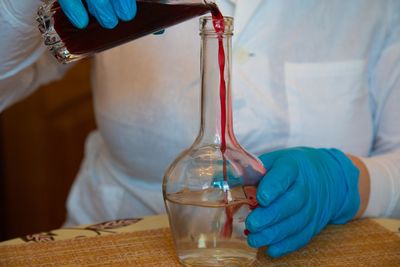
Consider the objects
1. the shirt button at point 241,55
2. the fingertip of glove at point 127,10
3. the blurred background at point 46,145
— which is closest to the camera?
the fingertip of glove at point 127,10

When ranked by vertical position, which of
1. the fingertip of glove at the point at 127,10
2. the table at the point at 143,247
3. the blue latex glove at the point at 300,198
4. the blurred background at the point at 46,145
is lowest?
the blurred background at the point at 46,145

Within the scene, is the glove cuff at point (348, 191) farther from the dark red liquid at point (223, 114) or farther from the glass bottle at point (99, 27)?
the glass bottle at point (99, 27)

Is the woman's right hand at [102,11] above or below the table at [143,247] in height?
above

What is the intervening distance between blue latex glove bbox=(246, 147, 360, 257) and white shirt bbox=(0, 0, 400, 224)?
0.49ft

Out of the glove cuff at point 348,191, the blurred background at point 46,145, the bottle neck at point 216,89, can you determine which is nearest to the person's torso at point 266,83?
the glove cuff at point 348,191

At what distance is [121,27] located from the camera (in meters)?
0.63

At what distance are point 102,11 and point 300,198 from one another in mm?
306

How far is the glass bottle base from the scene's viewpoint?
62cm

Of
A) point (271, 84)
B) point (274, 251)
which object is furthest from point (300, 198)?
point (271, 84)

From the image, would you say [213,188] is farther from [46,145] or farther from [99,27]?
[46,145]

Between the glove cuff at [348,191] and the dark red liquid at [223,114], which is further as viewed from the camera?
the glove cuff at [348,191]

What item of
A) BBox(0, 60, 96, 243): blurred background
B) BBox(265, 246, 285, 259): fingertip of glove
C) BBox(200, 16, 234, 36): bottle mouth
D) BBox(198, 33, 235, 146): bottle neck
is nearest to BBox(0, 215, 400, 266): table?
BBox(265, 246, 285, 259): fingertip of glove

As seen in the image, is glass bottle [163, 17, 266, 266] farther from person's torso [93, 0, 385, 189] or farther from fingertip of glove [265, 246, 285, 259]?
person's torso [93, 0, 385, 189]

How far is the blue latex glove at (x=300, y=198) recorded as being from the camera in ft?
2.06
